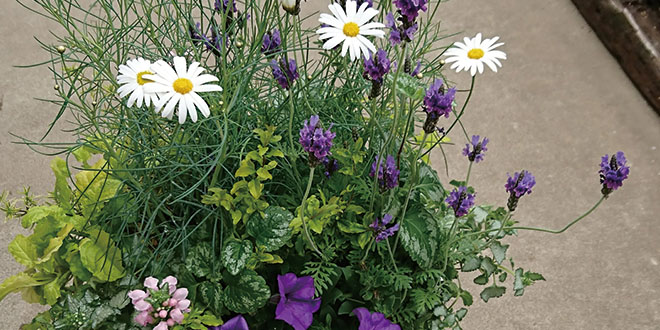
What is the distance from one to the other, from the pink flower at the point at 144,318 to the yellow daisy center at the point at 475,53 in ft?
1.51

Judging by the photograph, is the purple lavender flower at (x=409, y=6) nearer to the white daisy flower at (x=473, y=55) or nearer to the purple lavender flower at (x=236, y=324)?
the white daisy flower at (x=473, y=55)

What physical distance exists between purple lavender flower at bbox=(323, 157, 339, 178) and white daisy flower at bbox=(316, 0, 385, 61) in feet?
0.67

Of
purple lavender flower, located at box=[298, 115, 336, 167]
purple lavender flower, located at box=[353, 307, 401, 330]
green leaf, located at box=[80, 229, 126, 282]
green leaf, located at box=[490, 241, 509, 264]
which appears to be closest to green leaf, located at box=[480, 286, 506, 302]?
green leaf, located at box=[490, 241, 509, 264]

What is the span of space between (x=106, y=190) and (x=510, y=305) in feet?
2.92

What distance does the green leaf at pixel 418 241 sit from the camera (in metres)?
0.84

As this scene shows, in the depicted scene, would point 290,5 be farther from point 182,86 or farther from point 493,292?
point 493,292

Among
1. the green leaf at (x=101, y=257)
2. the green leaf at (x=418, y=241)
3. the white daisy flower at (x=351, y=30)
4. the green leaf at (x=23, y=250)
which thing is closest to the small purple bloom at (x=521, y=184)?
the green leaf at (x=418, y=241)

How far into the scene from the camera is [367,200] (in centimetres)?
86

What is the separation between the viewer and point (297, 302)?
0.83 meters

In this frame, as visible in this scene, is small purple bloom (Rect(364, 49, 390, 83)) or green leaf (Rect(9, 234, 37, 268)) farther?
green leaf (Rect(9, 234, 37, 268))

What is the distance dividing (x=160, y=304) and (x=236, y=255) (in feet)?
0.34

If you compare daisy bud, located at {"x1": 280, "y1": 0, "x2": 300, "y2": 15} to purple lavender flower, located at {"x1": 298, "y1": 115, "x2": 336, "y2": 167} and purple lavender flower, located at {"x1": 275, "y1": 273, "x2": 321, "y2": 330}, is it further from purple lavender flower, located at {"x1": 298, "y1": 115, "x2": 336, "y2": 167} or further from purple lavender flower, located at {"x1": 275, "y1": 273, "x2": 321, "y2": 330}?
purple lavender flower, located at {"x1": 275, "y1": 273, "x2": 321, "y2": 330}

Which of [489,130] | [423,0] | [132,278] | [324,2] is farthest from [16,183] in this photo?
[423,0]

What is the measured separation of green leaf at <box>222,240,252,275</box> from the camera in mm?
792
